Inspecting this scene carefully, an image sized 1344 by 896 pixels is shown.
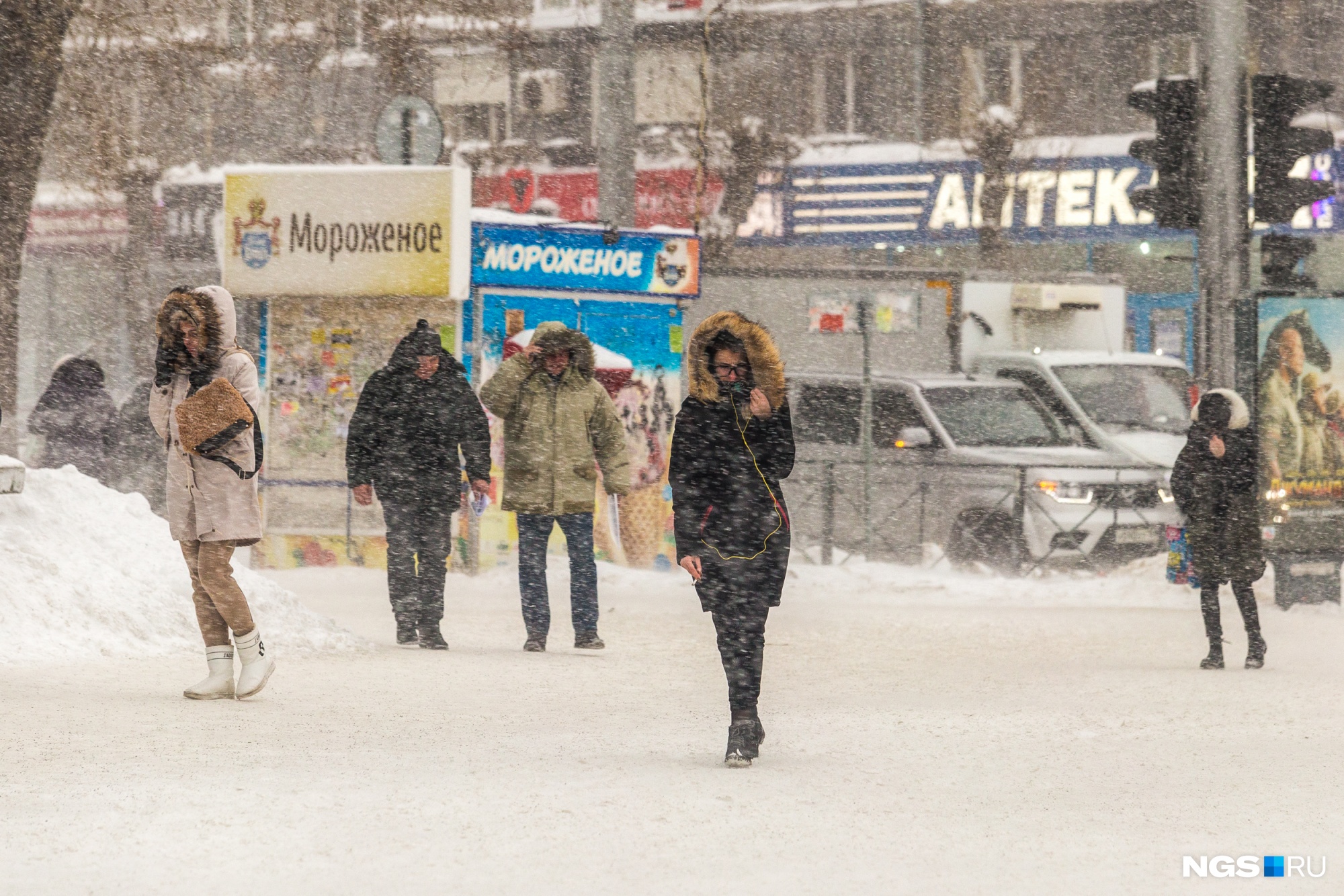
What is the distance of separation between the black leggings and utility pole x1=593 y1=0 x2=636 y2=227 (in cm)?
645

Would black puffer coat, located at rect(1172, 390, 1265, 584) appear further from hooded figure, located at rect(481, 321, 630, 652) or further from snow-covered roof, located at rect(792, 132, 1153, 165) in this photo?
snow-covered roof, located at rect(792, 132, 1153, 165)

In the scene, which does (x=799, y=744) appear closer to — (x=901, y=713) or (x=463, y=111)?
(x=901, y=713)

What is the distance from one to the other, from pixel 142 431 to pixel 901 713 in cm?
1033

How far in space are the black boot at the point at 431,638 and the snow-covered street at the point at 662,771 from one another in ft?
0.59

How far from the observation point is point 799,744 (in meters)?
7.30

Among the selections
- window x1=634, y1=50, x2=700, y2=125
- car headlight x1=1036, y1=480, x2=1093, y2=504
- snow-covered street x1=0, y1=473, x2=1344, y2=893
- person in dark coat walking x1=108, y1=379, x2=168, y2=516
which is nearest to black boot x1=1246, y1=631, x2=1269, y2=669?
snow-covered street x1=0, y1=473, x2=1344, y2=893

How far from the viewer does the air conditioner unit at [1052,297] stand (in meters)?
21.2

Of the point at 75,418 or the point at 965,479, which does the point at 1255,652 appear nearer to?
the point at 965,479

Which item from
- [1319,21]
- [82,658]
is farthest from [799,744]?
[1319,21]

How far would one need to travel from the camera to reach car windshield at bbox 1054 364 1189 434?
58.3 feet

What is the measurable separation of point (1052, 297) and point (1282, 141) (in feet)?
27.8

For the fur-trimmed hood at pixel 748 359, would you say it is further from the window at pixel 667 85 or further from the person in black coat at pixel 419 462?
the window at pixel 667 85

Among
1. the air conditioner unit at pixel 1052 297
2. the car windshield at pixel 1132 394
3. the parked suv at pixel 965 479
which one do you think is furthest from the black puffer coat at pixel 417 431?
the air conditioner unit at pixel 1052 297

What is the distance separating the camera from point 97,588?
9945mm
